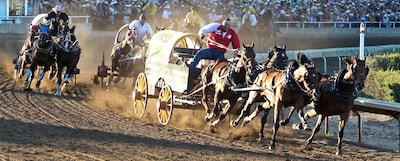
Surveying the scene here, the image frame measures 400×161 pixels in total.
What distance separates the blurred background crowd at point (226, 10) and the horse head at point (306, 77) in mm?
16783

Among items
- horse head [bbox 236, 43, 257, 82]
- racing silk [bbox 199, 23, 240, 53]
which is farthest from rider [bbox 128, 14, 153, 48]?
horse head [bbox 236, 43, 257, 82]

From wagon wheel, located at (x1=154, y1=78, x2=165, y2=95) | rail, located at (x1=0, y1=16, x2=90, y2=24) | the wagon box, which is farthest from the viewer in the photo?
rail, located at (x1=0, y1=16, x2=90, y2=24)

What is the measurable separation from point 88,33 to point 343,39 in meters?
12.8

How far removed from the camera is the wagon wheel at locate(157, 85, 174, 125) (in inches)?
577

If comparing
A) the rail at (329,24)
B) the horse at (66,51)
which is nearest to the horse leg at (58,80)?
the horse at (66,51)

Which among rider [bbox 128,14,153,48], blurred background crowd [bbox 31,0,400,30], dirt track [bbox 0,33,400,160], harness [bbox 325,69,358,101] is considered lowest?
dirt track [bbox 0,33,400,160]

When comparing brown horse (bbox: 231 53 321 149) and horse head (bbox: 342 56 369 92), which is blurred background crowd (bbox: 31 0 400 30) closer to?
brown horse (bbox: 231 53 321 149)

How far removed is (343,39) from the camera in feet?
124

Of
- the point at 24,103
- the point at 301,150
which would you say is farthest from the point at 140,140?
the point at 24,103

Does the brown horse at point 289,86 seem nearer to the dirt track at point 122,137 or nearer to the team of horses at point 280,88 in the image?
the team of horses at point 280,88

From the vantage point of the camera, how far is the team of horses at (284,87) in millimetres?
12195

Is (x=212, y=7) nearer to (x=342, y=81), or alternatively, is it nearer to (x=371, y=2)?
(x=371, y=2)

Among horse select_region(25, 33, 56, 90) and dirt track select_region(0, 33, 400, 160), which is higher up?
horse select_region(25, 33, 56, 90)

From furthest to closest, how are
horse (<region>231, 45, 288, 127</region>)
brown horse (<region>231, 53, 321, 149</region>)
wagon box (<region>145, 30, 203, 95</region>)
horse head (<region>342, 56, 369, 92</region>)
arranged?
wagon box (<region>145, 30, 203, 95</region>) → horse (<region>231, 45, 288, 127</region>) → brown horse (<region>231, 53, 321, 149</region>) → horse head (<region>342, 56, 369, 92</region>)
